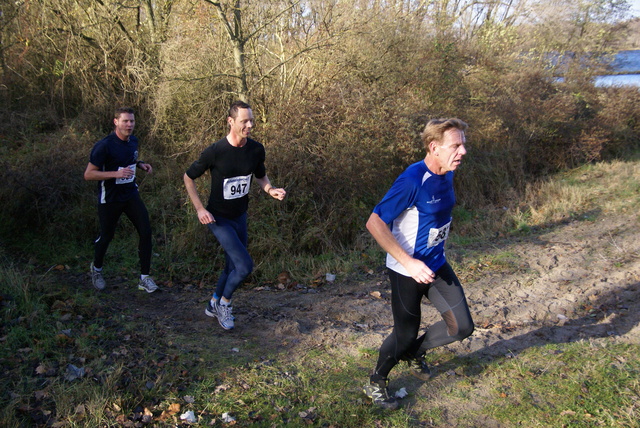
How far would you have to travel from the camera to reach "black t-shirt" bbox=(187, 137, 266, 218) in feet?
14.8

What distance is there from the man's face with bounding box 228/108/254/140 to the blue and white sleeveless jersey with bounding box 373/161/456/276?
165cm

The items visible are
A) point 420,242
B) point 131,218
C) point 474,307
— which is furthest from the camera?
point 131,218

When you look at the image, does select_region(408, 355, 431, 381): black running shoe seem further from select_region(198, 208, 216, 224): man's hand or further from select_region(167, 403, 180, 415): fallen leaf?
select_region(198, 208, 216, 224): man's hand

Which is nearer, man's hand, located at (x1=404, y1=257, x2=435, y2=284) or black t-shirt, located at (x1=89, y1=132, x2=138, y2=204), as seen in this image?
man's hand, located at (x1=404, y1=257, x2=435, y2=284)

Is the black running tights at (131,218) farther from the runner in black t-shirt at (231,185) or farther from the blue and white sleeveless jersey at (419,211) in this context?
the blue and white sleeveless jersey at (419,211)

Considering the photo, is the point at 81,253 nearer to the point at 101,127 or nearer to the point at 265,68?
the point at 101,127

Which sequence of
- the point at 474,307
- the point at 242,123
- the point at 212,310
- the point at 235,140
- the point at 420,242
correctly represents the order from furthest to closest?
the point at 474,307 < the point at 212,310 < the point at 235,140 < the point at 242,123 < the point at 420,242

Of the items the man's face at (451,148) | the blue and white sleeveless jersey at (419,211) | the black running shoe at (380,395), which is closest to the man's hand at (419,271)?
the blue and white sleeveless jersey at (419,211)

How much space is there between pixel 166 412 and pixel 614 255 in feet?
21.7

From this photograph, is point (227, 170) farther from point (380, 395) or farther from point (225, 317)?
point (380, 395)

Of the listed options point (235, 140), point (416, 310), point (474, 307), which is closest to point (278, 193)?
point (235, 140)

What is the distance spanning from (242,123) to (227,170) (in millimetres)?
464

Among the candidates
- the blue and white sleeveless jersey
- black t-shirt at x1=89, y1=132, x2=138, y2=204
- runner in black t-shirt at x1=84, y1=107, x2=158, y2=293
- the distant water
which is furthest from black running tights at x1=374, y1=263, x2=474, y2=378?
the distant water

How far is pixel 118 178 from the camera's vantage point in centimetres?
548
